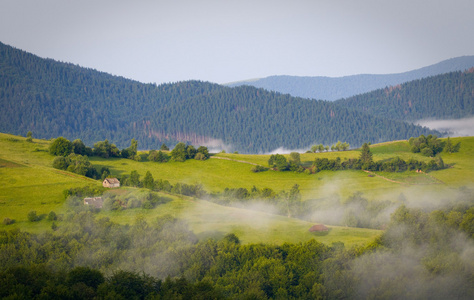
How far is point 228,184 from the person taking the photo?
136375 millimetres

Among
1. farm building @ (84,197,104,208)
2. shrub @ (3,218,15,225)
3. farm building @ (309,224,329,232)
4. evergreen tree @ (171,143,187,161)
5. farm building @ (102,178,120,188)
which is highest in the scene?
evergreen tree @ (171,143,187,161)

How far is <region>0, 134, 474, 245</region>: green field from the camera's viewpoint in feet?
281

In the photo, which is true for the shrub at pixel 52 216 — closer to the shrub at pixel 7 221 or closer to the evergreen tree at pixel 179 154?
the shrub at pixel 7 221

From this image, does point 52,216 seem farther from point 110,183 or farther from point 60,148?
point 60,148

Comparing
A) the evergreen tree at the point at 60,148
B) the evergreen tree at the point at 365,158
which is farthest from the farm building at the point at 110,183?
the evergreen tree at the point at 365,158

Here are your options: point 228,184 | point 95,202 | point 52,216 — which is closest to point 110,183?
point 95,202

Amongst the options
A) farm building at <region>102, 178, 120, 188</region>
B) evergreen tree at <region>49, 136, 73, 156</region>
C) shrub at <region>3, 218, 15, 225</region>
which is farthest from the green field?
farm building at <region>102, 178, 120, 188</region>

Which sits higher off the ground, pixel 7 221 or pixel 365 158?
pixel 365 158

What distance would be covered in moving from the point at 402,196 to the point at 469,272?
48.8 meters

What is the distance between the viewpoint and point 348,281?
63.7 m

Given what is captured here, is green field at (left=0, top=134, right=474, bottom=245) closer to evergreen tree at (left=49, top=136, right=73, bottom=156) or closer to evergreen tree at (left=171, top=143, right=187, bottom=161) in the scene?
evergreen tree at (left=49, top=136, right=73, bottom=156)

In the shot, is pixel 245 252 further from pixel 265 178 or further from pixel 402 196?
pixel 265 178

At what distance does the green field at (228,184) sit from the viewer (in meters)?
85.6

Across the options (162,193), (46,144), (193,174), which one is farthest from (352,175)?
(46,144)
